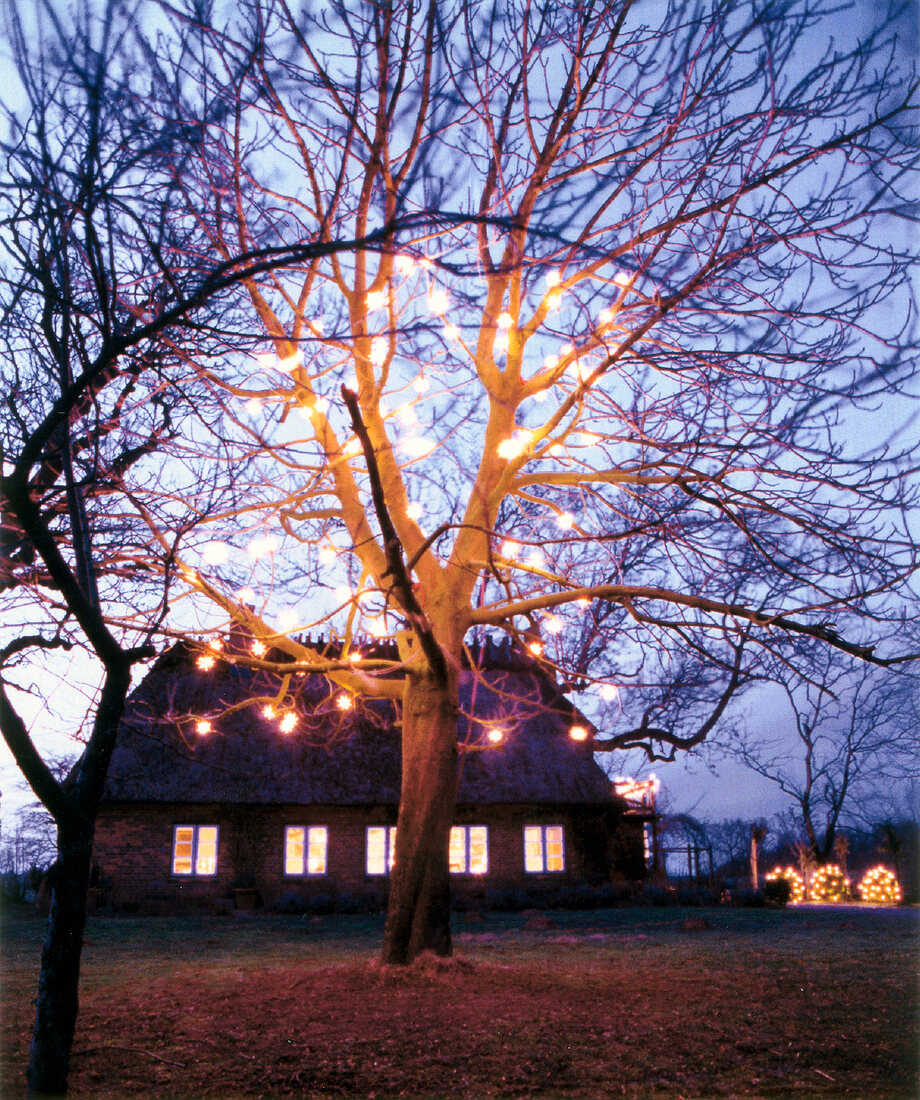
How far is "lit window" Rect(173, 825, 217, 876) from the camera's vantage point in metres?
20.1

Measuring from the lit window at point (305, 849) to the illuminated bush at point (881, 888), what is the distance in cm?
1540

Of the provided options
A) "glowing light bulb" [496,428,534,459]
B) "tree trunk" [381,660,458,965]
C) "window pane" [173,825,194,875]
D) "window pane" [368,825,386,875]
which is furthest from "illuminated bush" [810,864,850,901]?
"glowing light bulb" [496,428,534,459]

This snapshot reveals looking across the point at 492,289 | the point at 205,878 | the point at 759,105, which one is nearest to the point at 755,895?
the point at 205,878

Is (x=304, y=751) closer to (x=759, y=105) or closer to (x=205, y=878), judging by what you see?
(x=205, y=878)

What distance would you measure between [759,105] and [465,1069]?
22.6 feet

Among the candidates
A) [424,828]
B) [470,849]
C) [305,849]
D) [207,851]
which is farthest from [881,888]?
[424,828]

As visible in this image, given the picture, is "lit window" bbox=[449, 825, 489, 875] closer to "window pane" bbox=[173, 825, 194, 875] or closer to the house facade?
the house facade

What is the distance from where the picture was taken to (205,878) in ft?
65.6

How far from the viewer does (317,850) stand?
2078 cm

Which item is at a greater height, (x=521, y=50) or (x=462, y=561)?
(x=521, y=50)

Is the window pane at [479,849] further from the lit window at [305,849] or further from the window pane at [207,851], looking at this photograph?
the window pane at [207,851]

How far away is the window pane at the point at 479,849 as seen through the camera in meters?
21.2

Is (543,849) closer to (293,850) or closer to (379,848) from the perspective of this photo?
(379,848)

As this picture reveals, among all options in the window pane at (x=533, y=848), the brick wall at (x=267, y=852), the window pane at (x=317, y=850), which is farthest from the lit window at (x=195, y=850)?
the window pane at (x=533, y=848)
